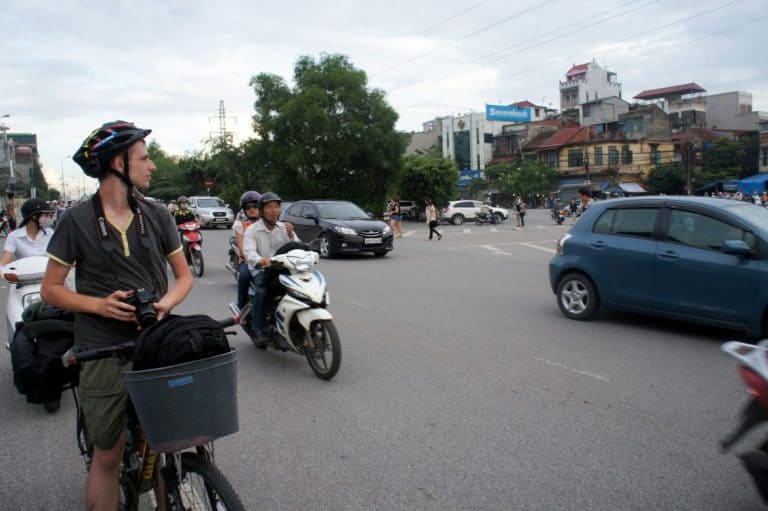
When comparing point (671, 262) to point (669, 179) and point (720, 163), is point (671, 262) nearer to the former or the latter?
point (669, 179)

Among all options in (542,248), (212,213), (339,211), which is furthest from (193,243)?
(212,213)

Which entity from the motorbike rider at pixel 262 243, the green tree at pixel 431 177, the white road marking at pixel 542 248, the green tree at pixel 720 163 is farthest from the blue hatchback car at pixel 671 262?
the green tree at pixel 720 163

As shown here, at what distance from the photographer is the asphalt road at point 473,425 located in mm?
3580

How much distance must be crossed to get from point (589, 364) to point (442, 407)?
188 centimetres

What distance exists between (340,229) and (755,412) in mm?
14616

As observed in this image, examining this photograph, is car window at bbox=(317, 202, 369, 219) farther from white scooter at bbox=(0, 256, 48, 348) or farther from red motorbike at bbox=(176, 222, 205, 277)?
white scooter at bbox=(0, 256, 48, 348)

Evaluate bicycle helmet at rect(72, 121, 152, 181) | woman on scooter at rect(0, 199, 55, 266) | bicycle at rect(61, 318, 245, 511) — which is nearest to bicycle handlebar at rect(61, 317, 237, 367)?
bicycle at rect(61, 318, 245, 511)

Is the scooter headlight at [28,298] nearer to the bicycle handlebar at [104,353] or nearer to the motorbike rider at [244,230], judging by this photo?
the motorbike rider at [244,230]

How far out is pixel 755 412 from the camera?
9.24 ft

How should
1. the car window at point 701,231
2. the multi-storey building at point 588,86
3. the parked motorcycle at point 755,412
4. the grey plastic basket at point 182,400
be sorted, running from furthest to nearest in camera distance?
the multi-storey building at point 588,86 → the car window at point 701,231 → the parked motorcycle at point 755,412 → the grey plastic basket at point 182,400

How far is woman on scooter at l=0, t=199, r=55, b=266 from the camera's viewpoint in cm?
634

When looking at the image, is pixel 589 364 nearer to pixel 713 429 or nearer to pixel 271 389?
pixel 713 429

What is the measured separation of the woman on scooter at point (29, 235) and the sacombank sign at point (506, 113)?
8960cm

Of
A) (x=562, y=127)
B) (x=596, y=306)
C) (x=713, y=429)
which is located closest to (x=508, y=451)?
(x=713, y=429)
